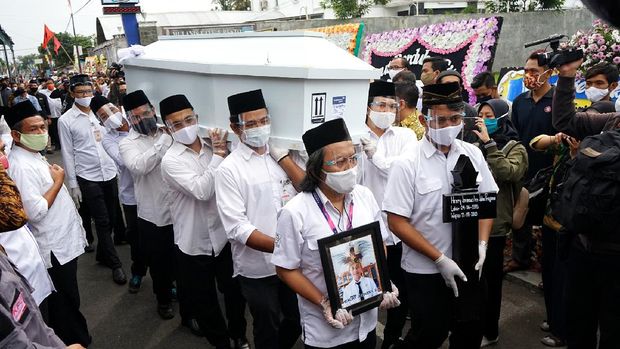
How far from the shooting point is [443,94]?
259cm

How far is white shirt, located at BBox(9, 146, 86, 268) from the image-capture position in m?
2.96

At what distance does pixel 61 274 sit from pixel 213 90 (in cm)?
172

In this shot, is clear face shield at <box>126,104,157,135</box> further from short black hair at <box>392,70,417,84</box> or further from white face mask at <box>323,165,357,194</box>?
short black hair at <box>392,70,417,84</box>

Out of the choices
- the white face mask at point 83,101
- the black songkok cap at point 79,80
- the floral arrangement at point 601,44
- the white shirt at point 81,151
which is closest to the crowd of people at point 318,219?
the floral arrangement at point 601,44

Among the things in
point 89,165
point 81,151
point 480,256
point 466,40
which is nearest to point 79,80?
point 81,151

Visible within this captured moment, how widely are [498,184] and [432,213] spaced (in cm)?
87

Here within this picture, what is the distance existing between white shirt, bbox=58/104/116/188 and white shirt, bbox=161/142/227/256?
226 centimetres

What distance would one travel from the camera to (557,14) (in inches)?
510

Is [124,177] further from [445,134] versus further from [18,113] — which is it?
[445,134]

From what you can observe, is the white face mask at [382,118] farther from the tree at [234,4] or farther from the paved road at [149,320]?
the tree at [234,4]

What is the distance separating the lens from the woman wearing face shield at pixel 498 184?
3.04m

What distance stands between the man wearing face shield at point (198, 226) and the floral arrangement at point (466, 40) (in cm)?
525

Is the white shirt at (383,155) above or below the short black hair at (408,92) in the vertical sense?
below

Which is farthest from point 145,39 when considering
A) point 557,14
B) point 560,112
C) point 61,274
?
point 560,112
